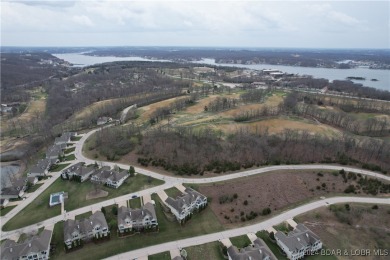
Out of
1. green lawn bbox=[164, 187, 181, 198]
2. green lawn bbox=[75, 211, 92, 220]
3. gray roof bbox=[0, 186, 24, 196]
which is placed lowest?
gray roof bbox=[0, 186, 24, 196]

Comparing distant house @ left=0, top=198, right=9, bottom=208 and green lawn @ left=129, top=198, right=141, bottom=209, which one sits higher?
green lawn @ left=129, top=198, right=141, bottom=209

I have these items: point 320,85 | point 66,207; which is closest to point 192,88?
point 320,85

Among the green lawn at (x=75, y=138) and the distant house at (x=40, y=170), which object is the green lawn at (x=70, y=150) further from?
the distant house at (x=40, y=170)

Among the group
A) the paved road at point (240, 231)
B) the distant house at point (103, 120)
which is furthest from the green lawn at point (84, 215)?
the distant house at point (103, 120)

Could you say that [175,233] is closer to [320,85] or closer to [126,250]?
[126,250]

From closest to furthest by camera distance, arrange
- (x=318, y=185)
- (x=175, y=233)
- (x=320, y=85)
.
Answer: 1. (x=175, y=233)
2. (x=318, y=185)
3. (x=320, y=85)

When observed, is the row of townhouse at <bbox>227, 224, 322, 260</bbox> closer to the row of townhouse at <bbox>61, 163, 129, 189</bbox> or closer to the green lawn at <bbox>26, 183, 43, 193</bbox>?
the row of townhouse at <bbox>61, 163, 129, 189</bbox>

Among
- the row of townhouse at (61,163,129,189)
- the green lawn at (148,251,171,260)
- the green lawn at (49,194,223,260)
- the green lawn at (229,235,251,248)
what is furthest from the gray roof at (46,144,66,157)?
the green lawn at (229,235,251,248)

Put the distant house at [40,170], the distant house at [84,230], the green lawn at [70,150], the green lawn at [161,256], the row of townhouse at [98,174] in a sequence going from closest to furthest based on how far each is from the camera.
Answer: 1. the green lawn at [161,256]
2. the distant house at [84,230]
3. the row of townhouse at [98,174]
4. the distant house at [40,170]
5. the green lawn at [70,150]
